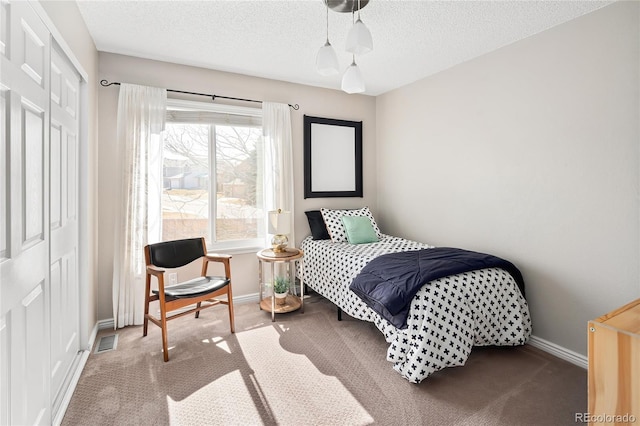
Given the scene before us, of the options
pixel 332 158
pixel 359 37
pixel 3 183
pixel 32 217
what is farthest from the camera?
pixel 332 158

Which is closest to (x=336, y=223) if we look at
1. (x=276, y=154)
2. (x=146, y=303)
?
(x=276, y=154)

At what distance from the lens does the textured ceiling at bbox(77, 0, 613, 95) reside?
2205 mm

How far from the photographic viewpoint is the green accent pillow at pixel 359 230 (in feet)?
11.6

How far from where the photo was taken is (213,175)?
11.3 ft

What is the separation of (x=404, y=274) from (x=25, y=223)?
2.14m

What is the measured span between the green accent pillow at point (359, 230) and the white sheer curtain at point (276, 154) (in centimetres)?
74

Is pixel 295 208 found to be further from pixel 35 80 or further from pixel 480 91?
pixel 35 80

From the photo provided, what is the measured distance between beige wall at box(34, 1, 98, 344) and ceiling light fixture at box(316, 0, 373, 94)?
1571 millimetres

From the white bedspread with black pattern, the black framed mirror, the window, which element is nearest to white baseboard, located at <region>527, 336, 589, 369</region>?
the white bedspread with black pattern

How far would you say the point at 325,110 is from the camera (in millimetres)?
4000

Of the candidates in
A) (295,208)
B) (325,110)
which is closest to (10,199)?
(295,208)

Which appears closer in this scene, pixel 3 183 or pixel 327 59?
pixel 3 183

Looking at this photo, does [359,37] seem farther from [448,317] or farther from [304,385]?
[304,385]

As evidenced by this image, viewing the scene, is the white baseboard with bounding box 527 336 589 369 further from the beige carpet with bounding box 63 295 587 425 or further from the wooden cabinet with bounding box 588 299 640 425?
the wooden cabinet with bounding box 588 299 640 425
